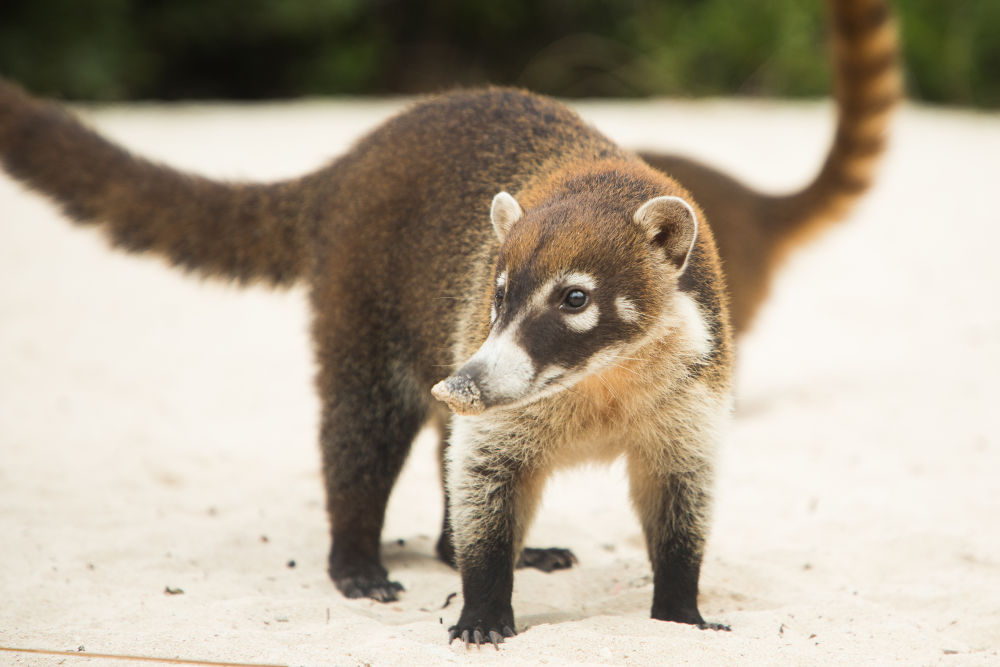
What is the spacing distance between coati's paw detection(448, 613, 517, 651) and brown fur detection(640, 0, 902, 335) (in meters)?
3.20

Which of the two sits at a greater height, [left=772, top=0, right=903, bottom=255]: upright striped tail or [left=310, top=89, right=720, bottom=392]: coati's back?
[left=772, top=0, right=903, bottom=255]: upright striped tail

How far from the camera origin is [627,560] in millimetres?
4547

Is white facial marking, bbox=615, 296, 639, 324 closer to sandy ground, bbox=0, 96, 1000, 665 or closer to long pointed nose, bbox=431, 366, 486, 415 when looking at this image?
long pointed nose, bbox=431, 366, 486, 415

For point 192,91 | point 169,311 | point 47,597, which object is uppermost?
point 192,91

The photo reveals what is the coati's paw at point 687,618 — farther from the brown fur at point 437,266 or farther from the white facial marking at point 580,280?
the white facial marking at point 580,280

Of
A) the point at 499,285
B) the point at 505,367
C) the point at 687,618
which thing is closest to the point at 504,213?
the point at 499,285

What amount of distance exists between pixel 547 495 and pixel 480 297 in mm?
793

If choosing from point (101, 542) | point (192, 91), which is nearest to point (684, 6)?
point (192, 91)

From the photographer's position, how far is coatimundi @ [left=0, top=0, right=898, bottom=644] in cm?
322

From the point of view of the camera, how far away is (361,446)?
4180 millimetres

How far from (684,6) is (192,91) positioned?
26.2 feet

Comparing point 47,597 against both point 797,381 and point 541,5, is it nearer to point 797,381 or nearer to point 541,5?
point 797,381

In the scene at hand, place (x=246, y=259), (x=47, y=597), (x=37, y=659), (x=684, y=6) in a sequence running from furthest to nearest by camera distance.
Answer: (x=684, y=6) → (x=246, y=259) → (x=47, y=597) → (x=37, y=659)

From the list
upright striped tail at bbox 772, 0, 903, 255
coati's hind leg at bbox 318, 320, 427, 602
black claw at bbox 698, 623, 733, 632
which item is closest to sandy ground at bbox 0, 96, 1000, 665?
black claw at bbox 698, 623, 733, 632
